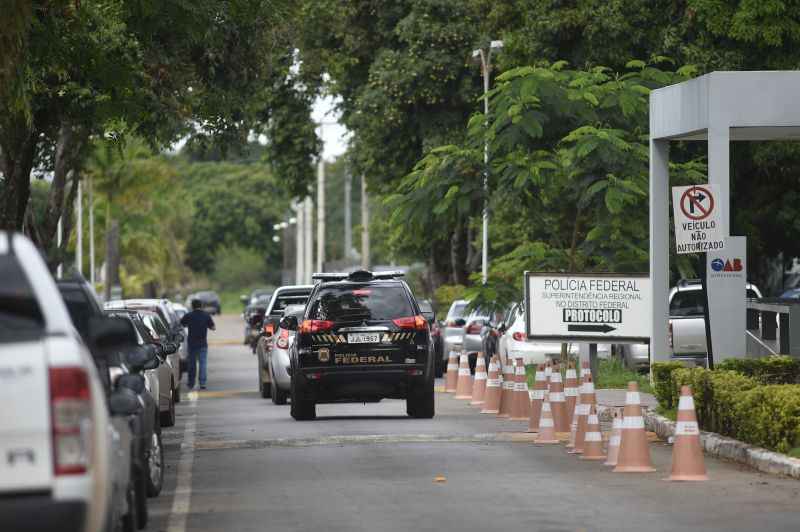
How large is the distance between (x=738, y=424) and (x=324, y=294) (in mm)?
6929

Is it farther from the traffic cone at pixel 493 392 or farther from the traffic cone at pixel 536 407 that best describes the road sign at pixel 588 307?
the traffic cone at pixel 536 407

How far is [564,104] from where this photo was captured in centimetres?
2761

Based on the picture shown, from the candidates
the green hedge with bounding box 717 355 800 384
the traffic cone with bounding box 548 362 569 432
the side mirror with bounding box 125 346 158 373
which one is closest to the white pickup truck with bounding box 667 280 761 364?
the traffic cone with bounding box 548 362 569 432

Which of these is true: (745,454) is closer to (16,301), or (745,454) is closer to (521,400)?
(521,400)

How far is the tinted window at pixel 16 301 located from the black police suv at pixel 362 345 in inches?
532

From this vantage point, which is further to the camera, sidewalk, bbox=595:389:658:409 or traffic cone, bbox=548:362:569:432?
sidewalk, bbox=595:389:658:409

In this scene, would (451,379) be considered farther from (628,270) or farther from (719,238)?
(719,238)

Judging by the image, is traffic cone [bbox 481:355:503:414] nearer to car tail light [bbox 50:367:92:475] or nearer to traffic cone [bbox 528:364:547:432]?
traffic cone [bbox 528:364:547:432]

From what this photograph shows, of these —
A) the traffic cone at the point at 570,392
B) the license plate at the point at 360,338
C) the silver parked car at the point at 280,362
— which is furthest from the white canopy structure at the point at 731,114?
the silver parked car at the point at 280,362

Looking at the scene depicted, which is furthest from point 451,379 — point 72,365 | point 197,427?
point 72,365

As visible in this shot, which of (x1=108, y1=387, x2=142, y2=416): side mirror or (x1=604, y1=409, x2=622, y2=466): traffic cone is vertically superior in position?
(x1=108, y1=387, x2=142, y2=416): side mirror

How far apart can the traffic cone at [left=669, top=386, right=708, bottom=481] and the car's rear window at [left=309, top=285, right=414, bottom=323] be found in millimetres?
7545

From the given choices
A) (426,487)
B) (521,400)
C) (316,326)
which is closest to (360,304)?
(316,326)

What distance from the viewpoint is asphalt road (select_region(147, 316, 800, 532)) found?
12016mm
